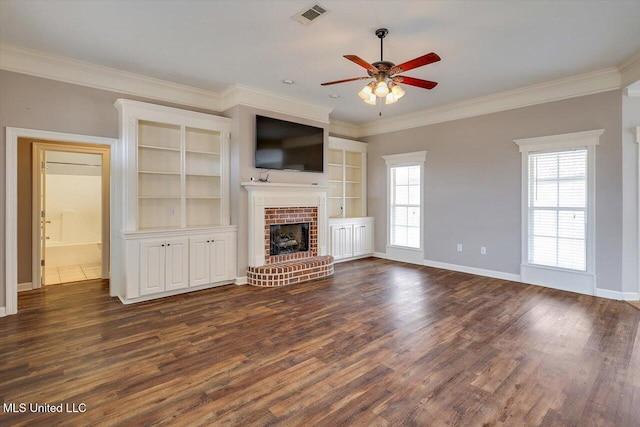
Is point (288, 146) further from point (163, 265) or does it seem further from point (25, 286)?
point (25, 286)

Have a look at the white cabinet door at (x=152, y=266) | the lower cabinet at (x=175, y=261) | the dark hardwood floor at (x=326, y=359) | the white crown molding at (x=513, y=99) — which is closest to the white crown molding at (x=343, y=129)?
the white crown molding at (x=513, y=99)

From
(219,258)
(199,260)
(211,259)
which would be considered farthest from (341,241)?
(199,260)

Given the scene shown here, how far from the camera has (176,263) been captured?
442cm

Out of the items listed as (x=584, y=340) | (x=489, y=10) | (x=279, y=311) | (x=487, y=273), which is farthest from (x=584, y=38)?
(x=279, y=311)

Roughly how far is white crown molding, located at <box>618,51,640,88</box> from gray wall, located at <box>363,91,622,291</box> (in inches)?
8.2

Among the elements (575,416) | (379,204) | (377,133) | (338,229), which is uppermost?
(377,133)

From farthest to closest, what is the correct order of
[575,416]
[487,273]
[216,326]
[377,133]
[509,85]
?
1. [377,133]
2. [487,273]
3. [509,85]
4. [216,326]
5. [575,416]

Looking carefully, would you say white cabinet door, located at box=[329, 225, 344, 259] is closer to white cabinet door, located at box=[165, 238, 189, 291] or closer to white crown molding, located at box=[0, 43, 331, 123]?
white crown molding, located at box=[0, 43, 331, 123]

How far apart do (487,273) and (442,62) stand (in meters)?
3.49

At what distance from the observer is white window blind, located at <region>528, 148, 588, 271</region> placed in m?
4.52

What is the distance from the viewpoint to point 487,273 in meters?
5.48

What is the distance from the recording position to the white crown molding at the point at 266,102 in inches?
192

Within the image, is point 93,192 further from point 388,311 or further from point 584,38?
point 584,38

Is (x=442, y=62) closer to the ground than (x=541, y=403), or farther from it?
farther from it
